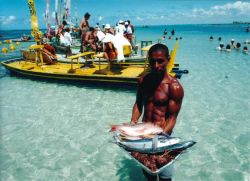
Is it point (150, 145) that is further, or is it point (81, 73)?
point (81, 73)

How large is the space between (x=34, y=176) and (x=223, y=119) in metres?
6.75

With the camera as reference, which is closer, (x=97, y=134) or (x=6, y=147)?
(x=6, y=147)

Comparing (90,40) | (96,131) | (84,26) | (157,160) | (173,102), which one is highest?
(84,26)

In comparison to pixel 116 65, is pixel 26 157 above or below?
below

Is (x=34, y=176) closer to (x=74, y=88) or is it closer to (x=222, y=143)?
(x=222, y=143)

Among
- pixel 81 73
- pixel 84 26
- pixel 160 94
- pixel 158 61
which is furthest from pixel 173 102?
pixel 84 26

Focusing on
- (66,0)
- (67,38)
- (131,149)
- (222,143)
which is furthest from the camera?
(66,0)

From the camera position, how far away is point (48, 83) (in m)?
14.0

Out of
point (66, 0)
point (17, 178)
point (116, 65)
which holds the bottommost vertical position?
point (17, 178)

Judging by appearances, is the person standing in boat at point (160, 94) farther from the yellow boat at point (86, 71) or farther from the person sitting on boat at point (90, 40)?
the person sitting on boat at point (90, 40)

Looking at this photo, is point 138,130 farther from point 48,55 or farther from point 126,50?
point 48,55

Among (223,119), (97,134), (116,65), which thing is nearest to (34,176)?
(97,134)

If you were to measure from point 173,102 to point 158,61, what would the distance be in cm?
61

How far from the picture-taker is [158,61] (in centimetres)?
339
